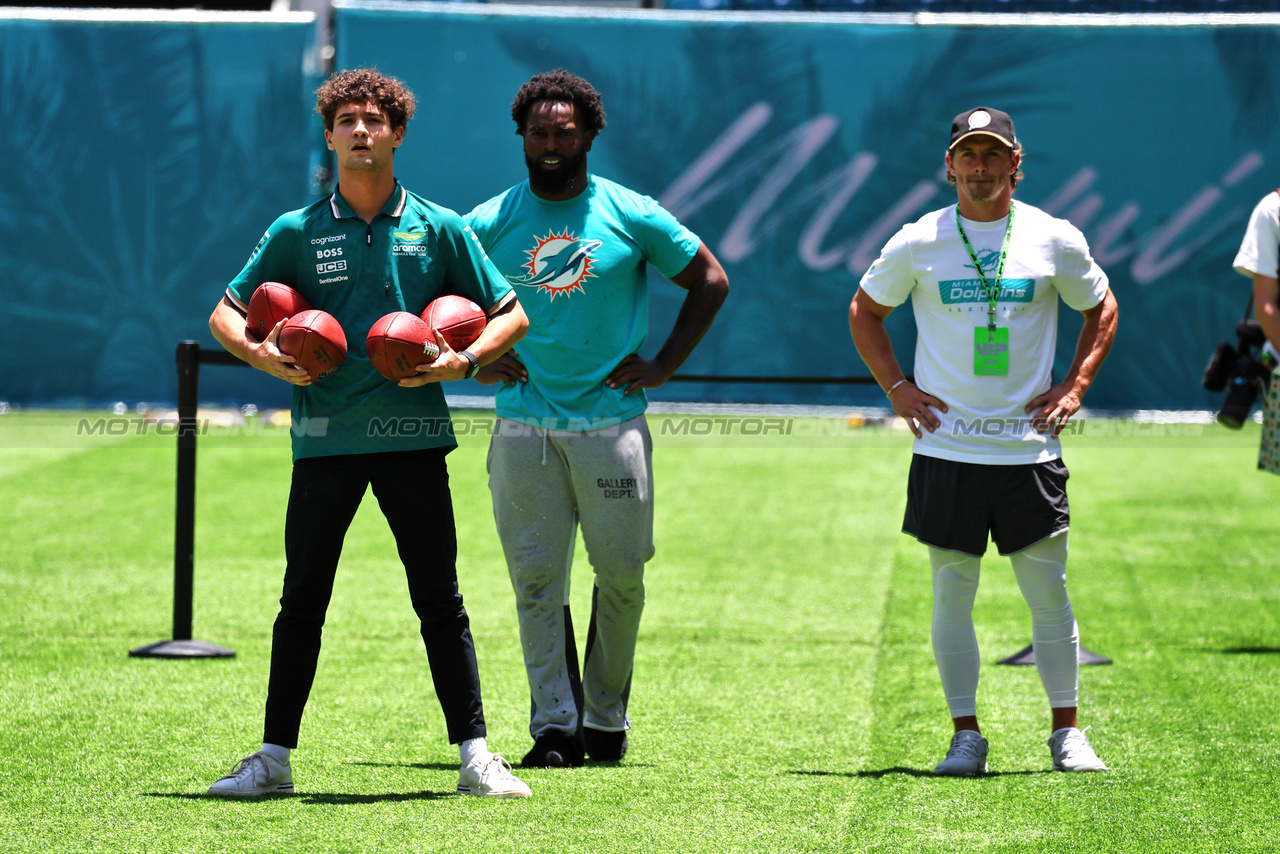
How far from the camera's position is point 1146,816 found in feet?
11.6

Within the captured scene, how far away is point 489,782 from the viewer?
3.65m

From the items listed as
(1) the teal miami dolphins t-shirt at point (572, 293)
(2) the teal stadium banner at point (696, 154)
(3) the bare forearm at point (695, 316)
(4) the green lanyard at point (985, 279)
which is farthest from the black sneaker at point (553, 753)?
(2) the teal stadium banner at point (696, 154)

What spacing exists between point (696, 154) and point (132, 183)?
16.6ft

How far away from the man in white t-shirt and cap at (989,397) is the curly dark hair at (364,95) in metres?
1.51

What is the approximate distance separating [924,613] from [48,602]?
403 cm

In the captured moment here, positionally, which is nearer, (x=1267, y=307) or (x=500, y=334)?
(x=500, y=334)

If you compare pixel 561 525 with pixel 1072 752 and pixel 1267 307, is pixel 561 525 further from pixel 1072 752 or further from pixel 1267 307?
pixel 1267 307

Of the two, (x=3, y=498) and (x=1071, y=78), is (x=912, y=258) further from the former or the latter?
(x=1071, y=78)

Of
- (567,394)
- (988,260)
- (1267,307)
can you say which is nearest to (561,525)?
(567,394)

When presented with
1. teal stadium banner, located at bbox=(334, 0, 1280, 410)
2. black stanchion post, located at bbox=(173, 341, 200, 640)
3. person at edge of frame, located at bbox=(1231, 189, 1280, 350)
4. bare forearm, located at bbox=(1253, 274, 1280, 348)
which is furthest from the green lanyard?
teal stadium banner, located at bbox=(334, 0, 1280, 410)

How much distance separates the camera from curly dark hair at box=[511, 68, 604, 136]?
4195mm

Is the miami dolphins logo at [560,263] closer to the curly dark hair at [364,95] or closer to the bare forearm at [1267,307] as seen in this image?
the curly dark hair at [364,95]

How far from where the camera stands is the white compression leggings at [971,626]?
412cm

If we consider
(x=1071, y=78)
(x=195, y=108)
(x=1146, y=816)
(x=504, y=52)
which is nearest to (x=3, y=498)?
(x=195, y=108)
